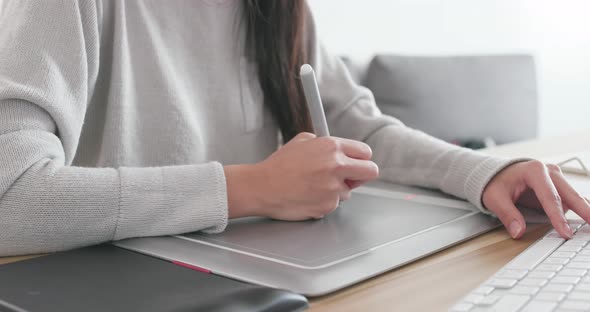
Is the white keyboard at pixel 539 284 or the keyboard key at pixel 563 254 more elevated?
the white keyboard at pixel 539 284

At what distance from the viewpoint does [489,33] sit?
2.74 metres

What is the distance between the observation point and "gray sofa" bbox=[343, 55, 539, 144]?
210 centimetres

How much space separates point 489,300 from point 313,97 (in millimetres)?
355

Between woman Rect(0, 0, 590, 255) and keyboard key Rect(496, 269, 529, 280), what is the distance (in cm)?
16

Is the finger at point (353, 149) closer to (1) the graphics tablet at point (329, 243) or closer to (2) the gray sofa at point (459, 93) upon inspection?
(1) the graphics tablet at point (329, 243)

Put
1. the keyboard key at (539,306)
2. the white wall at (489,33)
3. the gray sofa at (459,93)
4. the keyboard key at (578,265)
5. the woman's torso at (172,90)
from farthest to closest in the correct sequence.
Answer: the white wall at (489,33) < the gray sofa at (459,93) < the woman's torso at (172,90) < the keyboard key at (578,265) < the keyboard key at (539,306)

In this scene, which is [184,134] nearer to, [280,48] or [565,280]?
[280,48]

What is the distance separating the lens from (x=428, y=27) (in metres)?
2.49

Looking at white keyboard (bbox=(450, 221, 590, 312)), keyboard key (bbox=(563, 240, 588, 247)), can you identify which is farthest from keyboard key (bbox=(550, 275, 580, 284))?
keyboard key (bbox=(563, 240, 588, 247))

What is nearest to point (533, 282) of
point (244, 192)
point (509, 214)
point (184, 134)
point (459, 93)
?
point (509, 214)

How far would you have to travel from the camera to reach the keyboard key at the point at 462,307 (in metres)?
0.46

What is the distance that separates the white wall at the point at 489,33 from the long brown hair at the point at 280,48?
1055 mm

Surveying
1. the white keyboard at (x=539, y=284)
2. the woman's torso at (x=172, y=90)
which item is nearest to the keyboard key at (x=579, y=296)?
the white keyboard at (x=539, y=284)

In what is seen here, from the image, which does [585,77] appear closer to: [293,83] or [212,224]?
[293,83]
